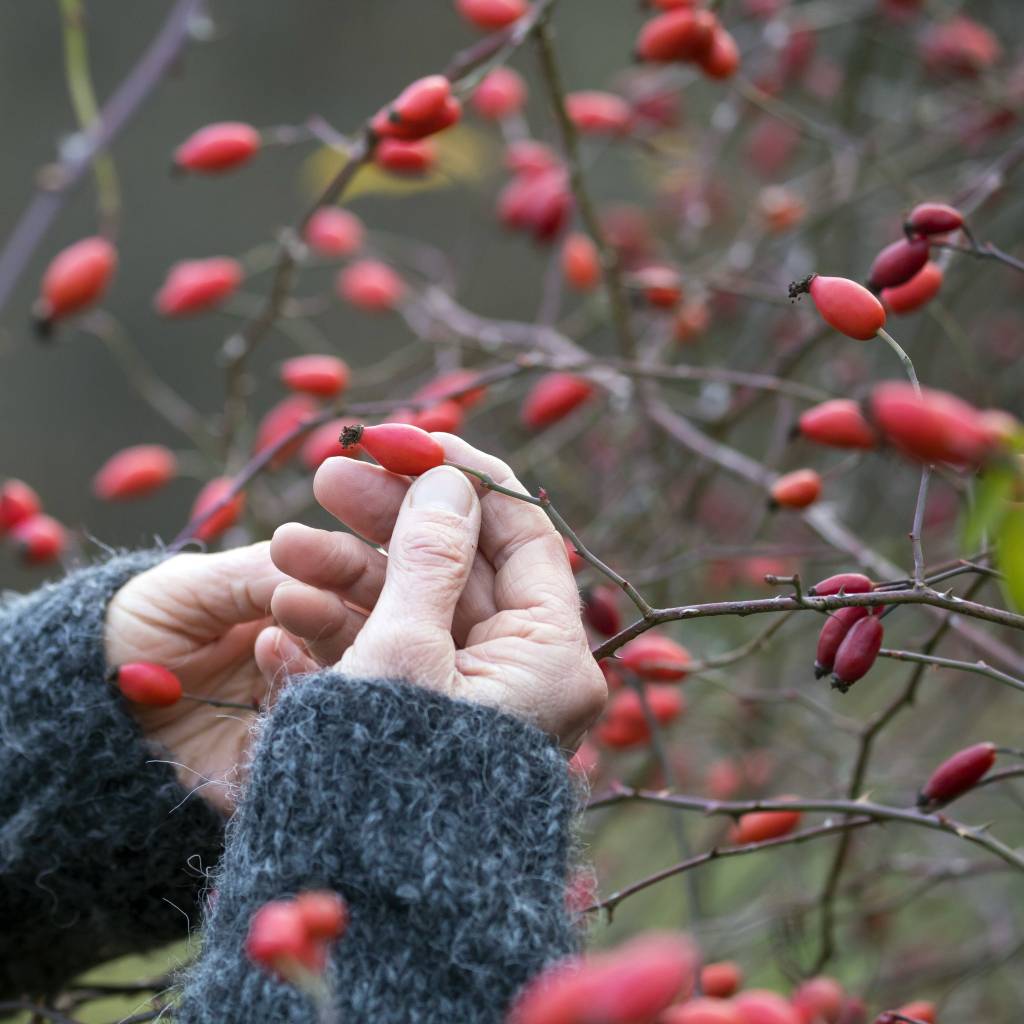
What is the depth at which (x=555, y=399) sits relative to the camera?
129cm

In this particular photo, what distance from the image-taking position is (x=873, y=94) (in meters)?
2.17

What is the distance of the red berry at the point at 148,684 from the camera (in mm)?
825

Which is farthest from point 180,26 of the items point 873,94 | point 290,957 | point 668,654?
point 873,94

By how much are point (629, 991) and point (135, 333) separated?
2.89 meters

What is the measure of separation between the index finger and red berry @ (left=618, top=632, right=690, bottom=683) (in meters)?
0.21

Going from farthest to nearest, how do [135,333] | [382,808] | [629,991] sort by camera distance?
[135,333], [382,808], [629,991]

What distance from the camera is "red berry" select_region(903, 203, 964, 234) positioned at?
0.84 metres

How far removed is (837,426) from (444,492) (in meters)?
0.31

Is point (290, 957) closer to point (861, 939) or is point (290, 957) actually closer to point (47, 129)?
point (861, 939)

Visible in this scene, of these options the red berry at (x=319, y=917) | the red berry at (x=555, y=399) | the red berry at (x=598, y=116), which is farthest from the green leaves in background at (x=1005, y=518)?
the red berry at (x=598, y=116)

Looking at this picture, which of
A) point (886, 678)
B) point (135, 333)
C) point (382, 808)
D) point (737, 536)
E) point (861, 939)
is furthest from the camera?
point (135, 333)

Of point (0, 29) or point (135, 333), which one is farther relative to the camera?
point (135, 333)

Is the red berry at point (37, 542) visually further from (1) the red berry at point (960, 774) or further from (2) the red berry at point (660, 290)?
(1) the red berry at point (960, 774)

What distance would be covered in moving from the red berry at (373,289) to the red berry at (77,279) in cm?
39
